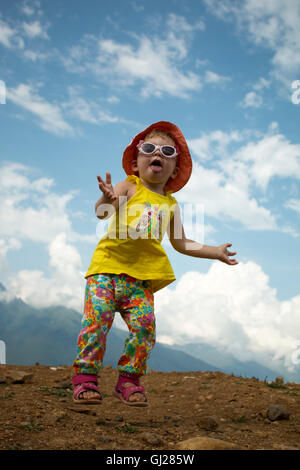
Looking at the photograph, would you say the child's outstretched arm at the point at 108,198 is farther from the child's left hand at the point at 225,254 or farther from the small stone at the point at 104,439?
the small stone at the point at 104,439

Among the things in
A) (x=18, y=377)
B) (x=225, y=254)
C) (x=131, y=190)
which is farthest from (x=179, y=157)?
(x=18, y=377)

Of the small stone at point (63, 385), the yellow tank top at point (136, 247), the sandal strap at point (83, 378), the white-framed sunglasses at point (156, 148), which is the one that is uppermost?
the white-framed sunglasses at point (156, 148)

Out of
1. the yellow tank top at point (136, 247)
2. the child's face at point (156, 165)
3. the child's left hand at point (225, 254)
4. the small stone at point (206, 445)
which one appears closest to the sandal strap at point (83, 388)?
the small stone at point (206, 445)

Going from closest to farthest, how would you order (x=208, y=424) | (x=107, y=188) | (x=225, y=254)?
(x=107, y=188), (x=208, y=424), (x=225, y=254)

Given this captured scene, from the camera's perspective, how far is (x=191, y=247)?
16.1ft

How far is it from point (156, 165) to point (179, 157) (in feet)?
1.69

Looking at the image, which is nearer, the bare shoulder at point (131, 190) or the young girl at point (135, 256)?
the young girl at point (135, 256)

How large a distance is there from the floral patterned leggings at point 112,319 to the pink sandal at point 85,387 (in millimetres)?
54

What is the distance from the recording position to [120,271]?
4.15m

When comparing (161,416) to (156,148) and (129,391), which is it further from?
(156,148)

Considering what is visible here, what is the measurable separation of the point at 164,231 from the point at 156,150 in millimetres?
880

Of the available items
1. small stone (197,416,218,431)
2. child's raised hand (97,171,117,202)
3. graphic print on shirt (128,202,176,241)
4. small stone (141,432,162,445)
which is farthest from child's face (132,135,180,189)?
small stone (197,416,218,431)

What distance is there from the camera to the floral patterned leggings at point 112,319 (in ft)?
12.9

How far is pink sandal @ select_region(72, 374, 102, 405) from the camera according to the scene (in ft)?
12.4
